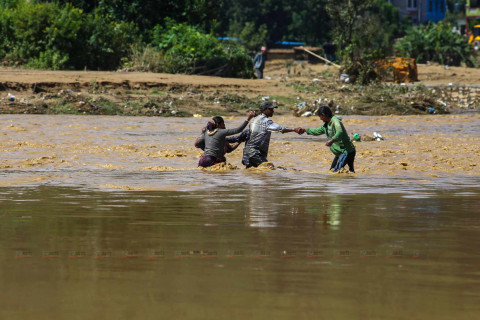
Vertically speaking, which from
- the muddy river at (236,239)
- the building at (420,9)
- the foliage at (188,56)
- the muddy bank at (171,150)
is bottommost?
the muddy bank at (171,150)

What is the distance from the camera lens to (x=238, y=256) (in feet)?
18.3

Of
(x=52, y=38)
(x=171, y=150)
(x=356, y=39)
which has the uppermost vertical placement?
(x=52, y=38)

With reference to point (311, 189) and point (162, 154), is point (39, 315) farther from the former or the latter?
point (162, 154)

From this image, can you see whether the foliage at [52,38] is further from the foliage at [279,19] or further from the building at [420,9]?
the building at [420,9]

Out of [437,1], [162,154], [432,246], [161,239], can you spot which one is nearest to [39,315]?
[161,239]

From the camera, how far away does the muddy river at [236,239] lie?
436cm

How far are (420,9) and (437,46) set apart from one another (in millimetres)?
41408

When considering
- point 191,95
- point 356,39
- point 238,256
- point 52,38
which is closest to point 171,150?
point 238,256

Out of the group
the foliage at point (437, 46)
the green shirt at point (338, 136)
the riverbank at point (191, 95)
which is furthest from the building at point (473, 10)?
the green shirt at point (338, 136)

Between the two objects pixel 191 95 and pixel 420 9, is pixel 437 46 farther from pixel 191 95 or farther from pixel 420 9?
pixel 420 9

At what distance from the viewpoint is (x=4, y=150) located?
583 inches

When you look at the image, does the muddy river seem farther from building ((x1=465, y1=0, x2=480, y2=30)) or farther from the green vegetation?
building ((x1=465, y1=0, x2=480, y2=30))

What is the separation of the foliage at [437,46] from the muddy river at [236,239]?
30.9 metres

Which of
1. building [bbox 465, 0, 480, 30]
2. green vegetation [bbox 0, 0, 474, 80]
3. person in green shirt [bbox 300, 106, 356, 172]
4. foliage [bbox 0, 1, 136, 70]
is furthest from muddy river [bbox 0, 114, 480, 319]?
building [bbox 465, 0, 480, 30]
